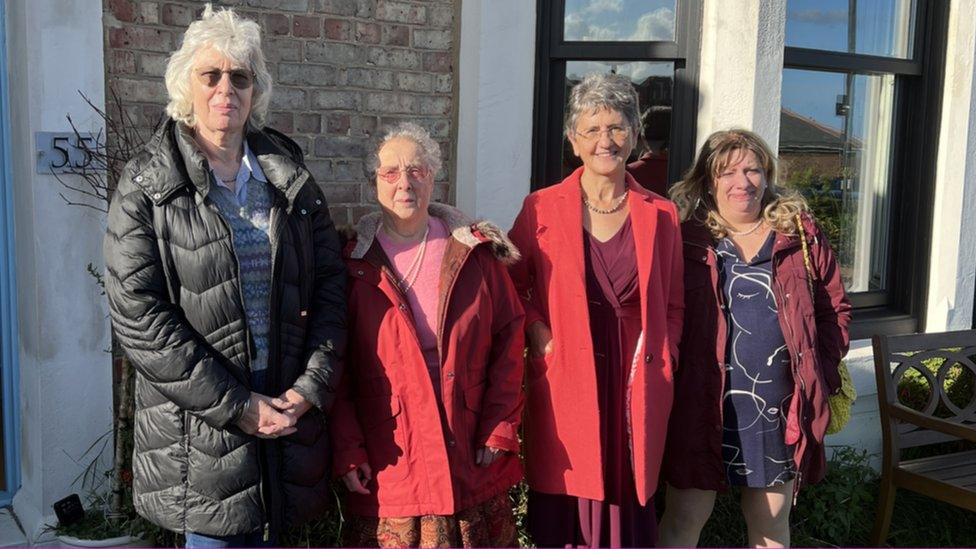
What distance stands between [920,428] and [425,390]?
9.49 feet

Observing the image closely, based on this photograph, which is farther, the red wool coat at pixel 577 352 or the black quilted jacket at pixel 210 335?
the red wool coat at pixel 577 352

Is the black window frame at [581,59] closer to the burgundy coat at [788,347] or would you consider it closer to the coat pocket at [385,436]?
the burgundy coat at [788,347]

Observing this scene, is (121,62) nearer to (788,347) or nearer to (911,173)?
(788,347)

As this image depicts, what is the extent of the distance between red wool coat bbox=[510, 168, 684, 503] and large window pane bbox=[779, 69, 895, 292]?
2.06 meters

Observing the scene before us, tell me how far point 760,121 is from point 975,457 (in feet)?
6.22

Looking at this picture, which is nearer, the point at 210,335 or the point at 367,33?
the point at 210,335

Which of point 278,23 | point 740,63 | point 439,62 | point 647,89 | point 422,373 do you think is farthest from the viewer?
point 647,89

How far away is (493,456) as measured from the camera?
2646 mm

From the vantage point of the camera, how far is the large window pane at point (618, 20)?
13.8 ft

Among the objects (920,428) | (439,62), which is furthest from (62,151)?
(920,428)

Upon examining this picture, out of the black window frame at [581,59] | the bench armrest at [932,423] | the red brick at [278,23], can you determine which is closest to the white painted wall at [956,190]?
the bench armrest at [932,423]

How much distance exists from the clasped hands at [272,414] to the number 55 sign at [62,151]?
1354 millimetres

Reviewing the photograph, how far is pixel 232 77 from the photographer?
2346 mm

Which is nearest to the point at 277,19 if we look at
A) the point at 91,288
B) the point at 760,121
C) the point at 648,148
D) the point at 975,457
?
the point at 91,288
